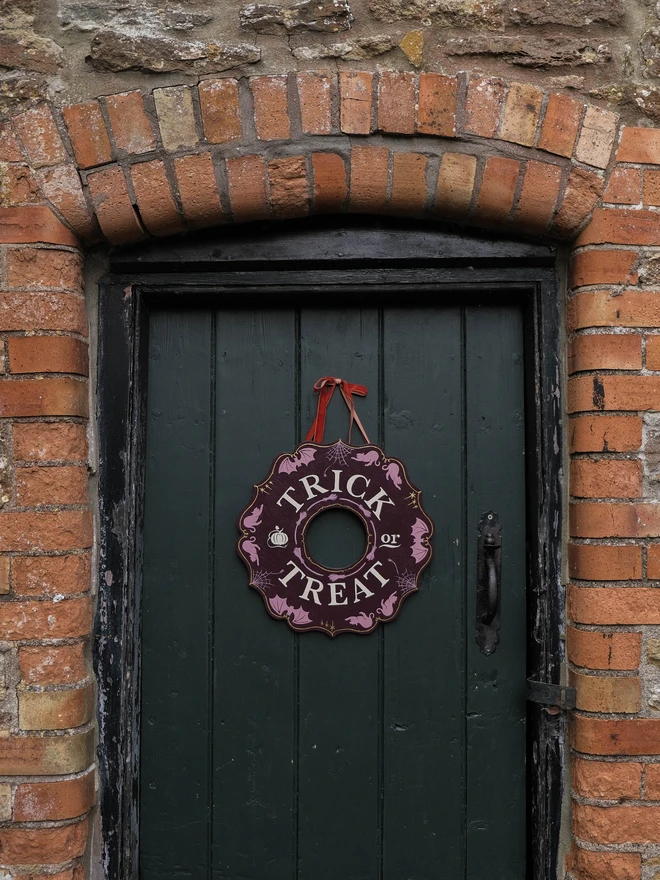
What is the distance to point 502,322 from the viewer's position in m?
1.99

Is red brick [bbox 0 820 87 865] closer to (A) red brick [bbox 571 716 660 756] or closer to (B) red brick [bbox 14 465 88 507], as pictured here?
(B) red brick [bbox 14 465 88 507]

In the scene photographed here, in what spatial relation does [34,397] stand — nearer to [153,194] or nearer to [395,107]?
[153,194]

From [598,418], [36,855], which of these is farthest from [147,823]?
[598,418]

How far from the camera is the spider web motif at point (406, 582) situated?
6.34 feet

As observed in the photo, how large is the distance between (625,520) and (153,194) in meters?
1.43

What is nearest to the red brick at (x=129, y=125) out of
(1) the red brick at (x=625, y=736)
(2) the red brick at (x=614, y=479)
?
(2) the red brick at (x=614, y=479)

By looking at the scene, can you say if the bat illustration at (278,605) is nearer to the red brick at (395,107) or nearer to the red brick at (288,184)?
the red brick at (288,184)

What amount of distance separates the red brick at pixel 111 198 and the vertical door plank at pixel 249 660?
0.43 m

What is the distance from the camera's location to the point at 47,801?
1744 mm

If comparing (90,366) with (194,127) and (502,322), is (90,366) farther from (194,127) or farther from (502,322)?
(502,322)

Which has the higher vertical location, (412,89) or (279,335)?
(412,89)

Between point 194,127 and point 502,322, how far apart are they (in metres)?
0.96

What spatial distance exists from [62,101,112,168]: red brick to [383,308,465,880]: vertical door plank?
0.91 meters

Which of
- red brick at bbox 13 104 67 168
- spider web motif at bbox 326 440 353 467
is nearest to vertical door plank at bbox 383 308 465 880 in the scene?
spider web motif at bbox 326 440 353 467
